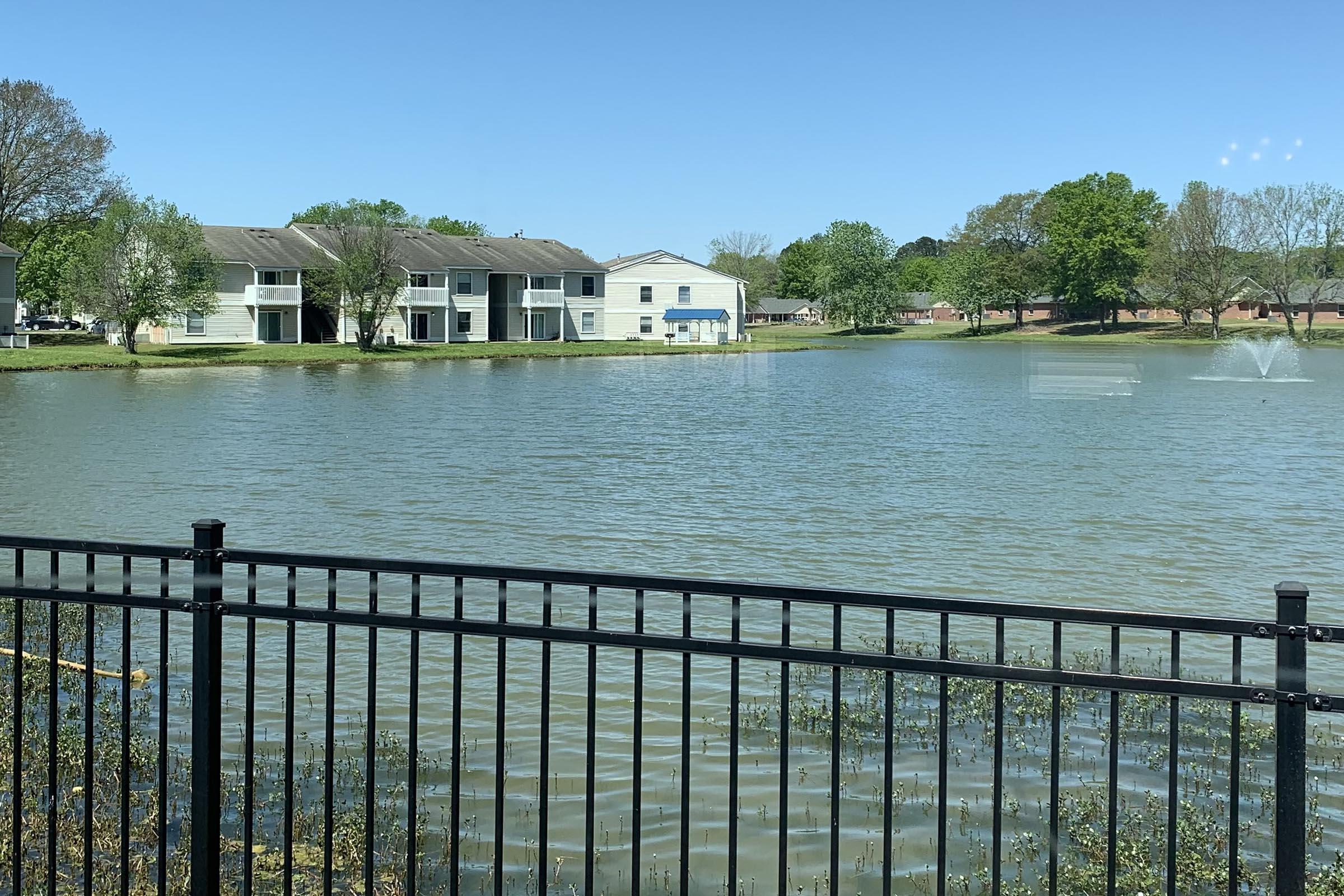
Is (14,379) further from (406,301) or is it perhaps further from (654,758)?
(654,758)

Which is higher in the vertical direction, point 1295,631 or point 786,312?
point 786,312

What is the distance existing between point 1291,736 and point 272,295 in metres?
77.1

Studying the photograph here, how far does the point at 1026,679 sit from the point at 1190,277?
363ft

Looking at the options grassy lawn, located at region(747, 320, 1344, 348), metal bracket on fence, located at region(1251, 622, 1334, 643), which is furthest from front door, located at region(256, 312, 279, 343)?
metal bracket on fence, located at region(1251, 622, 1334, 643)

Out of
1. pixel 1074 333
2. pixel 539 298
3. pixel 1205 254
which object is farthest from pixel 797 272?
pixel 539 298

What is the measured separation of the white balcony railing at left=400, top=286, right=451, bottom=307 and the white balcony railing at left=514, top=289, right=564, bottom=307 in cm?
673

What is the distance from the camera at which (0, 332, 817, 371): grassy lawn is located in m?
60.9

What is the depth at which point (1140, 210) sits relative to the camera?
124 metres

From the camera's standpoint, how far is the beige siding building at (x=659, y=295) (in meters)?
96.9

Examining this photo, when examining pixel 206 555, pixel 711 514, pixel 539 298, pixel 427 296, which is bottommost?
pixel 711 514

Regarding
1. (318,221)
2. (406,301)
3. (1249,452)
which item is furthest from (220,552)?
(318,221)

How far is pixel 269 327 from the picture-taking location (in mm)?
77688

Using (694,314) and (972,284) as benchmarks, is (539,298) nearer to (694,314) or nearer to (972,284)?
(694,314)

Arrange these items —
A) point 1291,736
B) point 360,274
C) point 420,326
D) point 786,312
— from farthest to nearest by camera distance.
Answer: point 786,312
point 420,326
point 360,274
point 1291,736
